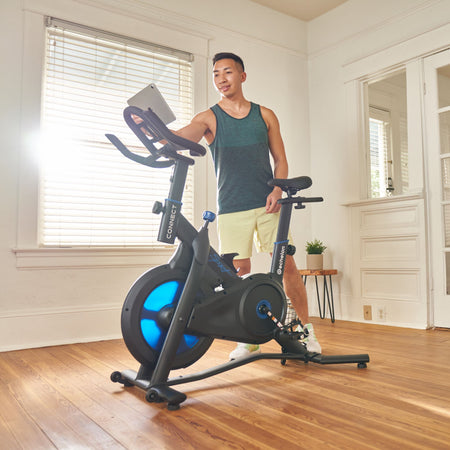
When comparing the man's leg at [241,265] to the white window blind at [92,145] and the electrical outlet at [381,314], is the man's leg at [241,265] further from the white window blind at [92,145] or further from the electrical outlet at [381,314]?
the electrical outlet at [381,314]

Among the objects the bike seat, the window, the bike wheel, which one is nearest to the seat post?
the bike seat

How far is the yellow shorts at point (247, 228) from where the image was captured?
226 cm

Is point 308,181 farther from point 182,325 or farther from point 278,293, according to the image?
point 182,325

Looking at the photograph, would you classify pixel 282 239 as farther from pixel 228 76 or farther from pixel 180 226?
pixel 228 76

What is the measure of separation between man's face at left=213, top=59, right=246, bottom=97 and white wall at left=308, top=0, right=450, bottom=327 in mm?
1760

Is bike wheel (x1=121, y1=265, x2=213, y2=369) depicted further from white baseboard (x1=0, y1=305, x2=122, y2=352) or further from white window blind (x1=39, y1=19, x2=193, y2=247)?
white window blind (x1=39, y1=19, x2=193, y2=247)

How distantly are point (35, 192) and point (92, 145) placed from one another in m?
0.52

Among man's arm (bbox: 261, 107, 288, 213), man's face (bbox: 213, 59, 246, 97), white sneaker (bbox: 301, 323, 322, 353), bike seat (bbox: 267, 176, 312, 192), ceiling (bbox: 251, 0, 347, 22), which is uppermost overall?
ceiling (bbox: 251, 0, 347, 22)

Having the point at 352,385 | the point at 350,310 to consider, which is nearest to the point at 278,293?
the point at 352,385

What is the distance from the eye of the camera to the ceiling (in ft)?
13.1

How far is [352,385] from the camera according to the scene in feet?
5.82

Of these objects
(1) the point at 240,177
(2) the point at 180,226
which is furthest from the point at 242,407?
(1) the point at 240,177

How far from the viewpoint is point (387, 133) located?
4.94m

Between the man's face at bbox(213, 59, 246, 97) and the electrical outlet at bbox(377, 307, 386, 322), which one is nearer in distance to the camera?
the man's face at bbox(213, 59, 246, 97)
